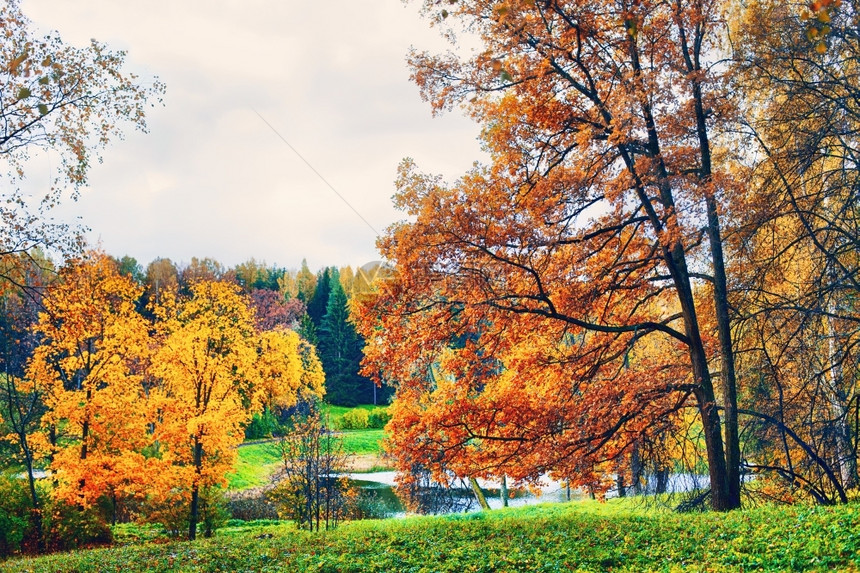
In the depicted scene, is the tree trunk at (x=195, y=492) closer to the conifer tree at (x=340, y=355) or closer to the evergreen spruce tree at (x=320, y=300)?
the conifer tree at (x=340, y=355)

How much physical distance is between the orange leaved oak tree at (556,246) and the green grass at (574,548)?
128cm

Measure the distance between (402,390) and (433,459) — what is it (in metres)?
1.15

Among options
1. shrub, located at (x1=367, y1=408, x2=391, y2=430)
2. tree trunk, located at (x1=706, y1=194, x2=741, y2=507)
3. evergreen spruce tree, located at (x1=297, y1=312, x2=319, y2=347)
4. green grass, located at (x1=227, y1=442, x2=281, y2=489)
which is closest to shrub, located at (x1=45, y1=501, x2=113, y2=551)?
green grass, located at (x1=227, y1=442, x2=281, y2=489)

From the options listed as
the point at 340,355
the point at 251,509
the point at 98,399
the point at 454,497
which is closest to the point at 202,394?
the point at 98,399

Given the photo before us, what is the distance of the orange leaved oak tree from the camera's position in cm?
902

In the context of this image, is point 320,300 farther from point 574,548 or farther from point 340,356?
point 574,548

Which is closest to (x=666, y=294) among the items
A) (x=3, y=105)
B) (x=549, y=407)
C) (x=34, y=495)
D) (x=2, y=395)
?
(x=549, y=407)

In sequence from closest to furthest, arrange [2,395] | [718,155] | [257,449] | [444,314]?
[444,314] → [718,155] → [2,395] → [257,449]

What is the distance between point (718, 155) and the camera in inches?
406

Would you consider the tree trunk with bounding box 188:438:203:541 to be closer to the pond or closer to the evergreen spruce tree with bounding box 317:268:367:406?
the pond

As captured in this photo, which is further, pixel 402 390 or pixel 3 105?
pixel 402 390

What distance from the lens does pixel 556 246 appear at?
388 inches

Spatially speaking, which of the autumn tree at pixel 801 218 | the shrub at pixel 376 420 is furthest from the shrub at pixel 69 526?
the shrub at pixel 376 420

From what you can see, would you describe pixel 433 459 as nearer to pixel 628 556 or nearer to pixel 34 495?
pixel 628 556
